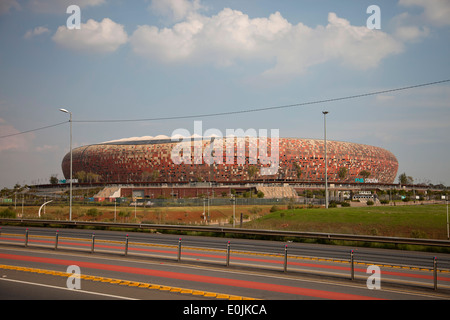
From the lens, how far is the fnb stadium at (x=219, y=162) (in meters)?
120

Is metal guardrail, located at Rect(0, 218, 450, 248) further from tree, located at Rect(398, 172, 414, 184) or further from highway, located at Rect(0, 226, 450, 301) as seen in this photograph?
tree, located at Rect(398, 172, 414, 184)

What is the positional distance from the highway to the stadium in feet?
321

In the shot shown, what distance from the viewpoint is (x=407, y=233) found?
85.6ft

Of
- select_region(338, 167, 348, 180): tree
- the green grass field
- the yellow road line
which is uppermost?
select_region(338, 167, 348, 180): tree

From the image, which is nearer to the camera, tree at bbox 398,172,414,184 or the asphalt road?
the asphalt road

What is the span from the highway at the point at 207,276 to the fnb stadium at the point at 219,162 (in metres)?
96.9

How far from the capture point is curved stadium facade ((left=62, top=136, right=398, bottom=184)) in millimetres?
122250
